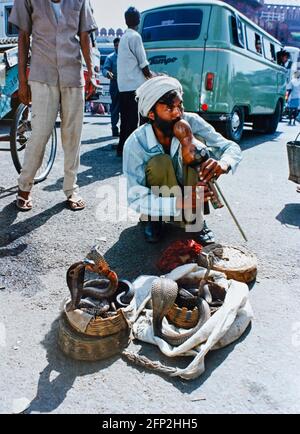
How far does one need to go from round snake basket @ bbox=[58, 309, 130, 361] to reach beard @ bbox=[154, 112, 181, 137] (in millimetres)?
1360

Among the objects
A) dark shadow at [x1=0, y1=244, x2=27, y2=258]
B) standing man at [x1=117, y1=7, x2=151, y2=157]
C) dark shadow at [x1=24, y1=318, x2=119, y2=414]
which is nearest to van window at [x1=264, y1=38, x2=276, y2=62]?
standing man at [x1=117, y1=7, x2=151, y2=157]

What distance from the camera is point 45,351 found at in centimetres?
182

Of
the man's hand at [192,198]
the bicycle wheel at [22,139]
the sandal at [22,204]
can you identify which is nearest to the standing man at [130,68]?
the bicycle wheel at [22,139]

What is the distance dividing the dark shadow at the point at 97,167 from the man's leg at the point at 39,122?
0.78m

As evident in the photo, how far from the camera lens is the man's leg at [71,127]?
3.18 m

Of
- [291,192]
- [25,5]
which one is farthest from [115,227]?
[291,192]

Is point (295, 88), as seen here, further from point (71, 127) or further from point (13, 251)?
point (13, 251)

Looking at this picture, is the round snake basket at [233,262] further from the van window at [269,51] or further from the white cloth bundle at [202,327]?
the van window at [269,51]

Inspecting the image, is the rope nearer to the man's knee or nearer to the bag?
the man's knee

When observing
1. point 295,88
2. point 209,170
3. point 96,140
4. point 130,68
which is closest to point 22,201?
point 209,170

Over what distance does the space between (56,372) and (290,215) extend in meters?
2.65

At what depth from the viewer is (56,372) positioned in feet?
5.56

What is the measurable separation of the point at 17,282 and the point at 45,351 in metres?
0.68

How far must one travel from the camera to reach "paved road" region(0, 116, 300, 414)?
1563 millimetres
